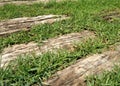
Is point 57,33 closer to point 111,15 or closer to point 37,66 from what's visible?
point 37,66

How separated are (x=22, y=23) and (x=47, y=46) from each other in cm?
215

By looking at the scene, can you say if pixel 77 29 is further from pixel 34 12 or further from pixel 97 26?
pixel 34 12

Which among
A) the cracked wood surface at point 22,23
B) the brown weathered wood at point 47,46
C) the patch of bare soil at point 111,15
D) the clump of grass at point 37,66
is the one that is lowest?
the clump of grass at point 37,66

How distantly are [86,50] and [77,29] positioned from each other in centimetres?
156

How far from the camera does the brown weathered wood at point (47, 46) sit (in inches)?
241

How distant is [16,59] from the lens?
5.82 meters

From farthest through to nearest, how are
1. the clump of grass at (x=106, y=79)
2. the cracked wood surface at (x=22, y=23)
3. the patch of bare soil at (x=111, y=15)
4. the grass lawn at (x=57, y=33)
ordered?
the patch of bare soil at (x=111, y=15)
the cracked wood surface at (x=22, y=23)
the grass lawn at (x=57, y=33)
the clump of grass at (x=106, y=79)

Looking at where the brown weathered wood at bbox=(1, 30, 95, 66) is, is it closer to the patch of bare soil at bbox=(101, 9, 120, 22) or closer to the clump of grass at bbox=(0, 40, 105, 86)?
the clump of grass at bbox=(0, 40, 105, 86)

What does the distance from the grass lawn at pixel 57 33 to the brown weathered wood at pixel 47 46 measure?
0.73ft

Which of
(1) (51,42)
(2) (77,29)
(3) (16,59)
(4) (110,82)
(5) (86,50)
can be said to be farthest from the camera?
(2) (77,29)

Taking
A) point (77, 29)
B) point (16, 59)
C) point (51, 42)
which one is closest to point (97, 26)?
point (77, 29)

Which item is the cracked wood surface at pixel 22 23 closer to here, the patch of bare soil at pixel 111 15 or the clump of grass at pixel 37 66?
the patch of bare soil at pixel 111 15

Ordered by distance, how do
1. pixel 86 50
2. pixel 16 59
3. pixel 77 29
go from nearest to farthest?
pixel 16 59 < pixel 86 50 < pixel 77 29

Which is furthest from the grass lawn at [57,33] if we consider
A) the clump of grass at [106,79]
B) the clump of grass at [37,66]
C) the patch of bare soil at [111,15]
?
the clump of grass at [106,79]
